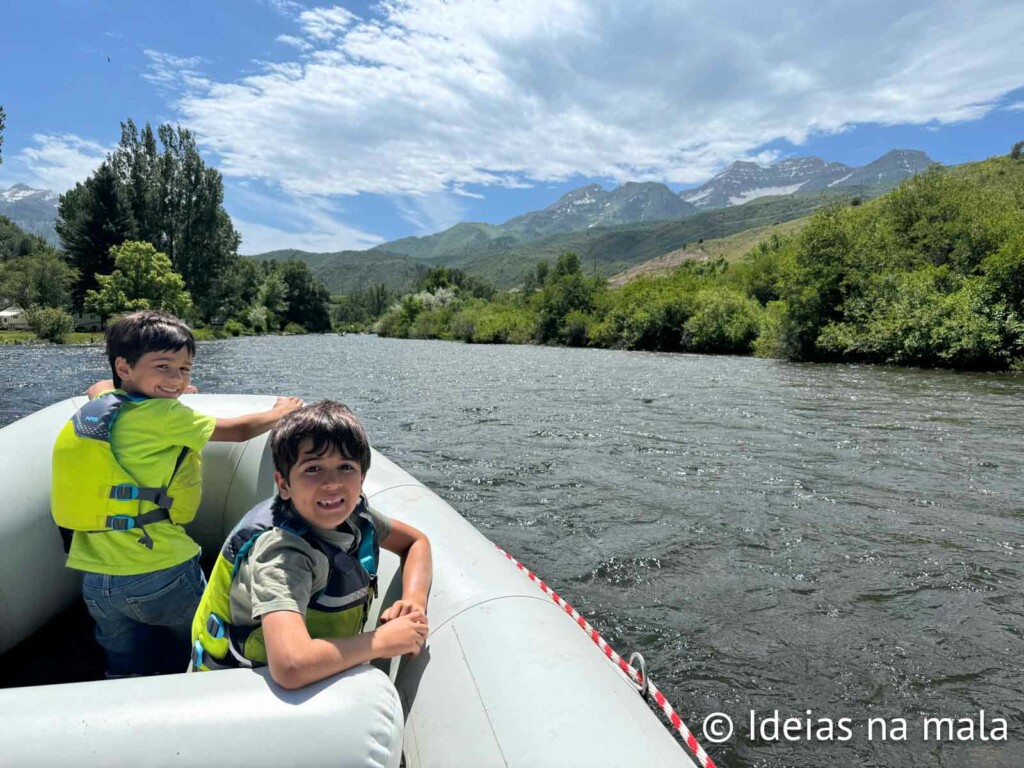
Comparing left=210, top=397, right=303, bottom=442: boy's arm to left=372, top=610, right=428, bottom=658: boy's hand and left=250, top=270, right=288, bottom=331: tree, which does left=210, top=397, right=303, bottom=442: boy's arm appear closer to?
left=372, top=610, right=428, bottom=658: boy's hand

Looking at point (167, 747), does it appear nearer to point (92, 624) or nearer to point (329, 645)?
point (329, 645)

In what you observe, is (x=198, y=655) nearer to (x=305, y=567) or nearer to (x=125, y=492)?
(x=305, y=567)

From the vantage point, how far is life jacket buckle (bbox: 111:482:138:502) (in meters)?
2.19

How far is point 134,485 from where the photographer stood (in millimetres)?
2215

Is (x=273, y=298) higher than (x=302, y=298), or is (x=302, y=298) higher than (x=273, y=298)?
(x=302, y=298)

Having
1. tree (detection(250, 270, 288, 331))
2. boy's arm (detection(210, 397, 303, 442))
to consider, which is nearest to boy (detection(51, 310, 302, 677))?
boy's arm (detection(210, 397, 303, 442))

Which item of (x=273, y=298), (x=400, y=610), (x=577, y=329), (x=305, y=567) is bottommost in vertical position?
(x=400, y=610)

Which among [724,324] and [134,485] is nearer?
[134,485]

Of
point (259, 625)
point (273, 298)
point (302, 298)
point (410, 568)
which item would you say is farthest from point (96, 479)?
point (302, 298)

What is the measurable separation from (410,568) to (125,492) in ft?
3.75

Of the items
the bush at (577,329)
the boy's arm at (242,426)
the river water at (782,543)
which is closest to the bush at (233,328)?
the bush at (577,329)

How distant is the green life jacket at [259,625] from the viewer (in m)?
1.63

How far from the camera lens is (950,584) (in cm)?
431
